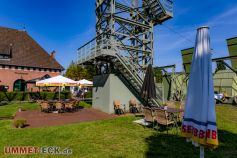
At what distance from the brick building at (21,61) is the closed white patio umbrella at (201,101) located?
2646 cm

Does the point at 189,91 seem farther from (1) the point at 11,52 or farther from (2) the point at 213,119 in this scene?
(1) the point at 11,52

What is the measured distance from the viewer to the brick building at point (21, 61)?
90.7ft

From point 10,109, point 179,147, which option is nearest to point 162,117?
point 179,147

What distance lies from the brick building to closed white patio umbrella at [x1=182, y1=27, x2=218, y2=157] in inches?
1042

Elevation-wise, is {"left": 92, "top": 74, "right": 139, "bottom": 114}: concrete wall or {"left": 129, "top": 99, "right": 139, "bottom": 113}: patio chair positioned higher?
{"left": 92, "top": 74, "right": 139, "bottom": 114}: concrete wall

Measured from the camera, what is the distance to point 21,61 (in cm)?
2886

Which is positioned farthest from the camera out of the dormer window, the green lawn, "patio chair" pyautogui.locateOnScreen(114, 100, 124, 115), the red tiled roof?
the red tiled roof

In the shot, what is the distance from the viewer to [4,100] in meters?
20.7

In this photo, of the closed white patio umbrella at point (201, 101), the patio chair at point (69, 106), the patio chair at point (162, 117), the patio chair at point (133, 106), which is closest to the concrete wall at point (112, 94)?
the patio chair at point (133, 106)

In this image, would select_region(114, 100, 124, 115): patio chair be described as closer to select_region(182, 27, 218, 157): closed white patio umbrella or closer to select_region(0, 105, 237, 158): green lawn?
select_region(0, 105, 237, 158): green lawn

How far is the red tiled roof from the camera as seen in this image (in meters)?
28.5

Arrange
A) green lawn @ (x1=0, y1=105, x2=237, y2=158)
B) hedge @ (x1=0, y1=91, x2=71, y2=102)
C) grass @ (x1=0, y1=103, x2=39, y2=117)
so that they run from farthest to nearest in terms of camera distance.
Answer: hedge @ (x1=0, y1=91, x2=71, y2=102) < grass @ (x1=0, y1=103, x2=39, y2=117) < green lawn @ (x1=0, y1=105, x2=237, y2=158)

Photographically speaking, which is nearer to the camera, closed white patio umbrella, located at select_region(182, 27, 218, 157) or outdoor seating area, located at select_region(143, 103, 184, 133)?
closed white patio umbrella, located at select_region(182, 27, 218, 157)

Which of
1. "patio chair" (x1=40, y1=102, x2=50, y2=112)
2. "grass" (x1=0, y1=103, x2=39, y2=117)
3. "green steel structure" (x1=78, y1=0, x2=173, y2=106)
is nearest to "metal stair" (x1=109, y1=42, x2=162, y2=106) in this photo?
"green steel structure" (x1=78, y1=0, x2=173, y2=106)
